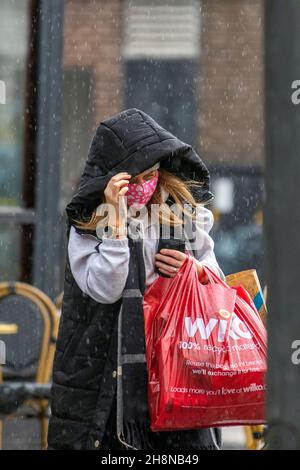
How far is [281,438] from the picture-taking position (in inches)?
66.2

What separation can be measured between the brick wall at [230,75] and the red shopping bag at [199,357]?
966 centimetres

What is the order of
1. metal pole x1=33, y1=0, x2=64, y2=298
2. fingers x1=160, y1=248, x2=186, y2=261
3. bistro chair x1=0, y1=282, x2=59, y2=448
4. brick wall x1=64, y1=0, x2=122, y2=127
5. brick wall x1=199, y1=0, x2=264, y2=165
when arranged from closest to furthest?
fingers x1=160, y1=248, x2=186, y2=261, bistro chair x1=0, y1=282, x2=59, y2=448, metal pole x1=33, y1=0, x2=64, y2=298, brick wall x1=64, y1=0, x2=122, y2=127, brick wall x1=199, y1=0, x2=264, y2=165

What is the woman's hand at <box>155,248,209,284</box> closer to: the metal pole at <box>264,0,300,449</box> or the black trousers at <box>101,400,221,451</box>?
the black trousers at <box>101,400,221,451</box>

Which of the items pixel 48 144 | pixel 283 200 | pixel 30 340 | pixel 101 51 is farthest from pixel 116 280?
pixel 101 51

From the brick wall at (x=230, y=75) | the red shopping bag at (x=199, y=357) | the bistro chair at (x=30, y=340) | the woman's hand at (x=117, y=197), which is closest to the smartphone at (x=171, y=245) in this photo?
the red shopping bag at (x=199, y=357)

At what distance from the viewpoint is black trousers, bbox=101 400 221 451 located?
352cm

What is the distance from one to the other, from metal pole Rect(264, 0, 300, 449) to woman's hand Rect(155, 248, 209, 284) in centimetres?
188

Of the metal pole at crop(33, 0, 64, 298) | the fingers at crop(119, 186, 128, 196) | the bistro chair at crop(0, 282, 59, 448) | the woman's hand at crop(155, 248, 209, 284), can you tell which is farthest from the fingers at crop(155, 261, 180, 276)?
the metal pole at crop(33, 0, 64, 298)

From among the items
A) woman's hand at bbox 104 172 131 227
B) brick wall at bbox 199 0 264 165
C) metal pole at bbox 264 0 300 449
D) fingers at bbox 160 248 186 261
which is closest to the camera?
metal pole at bbox 264 0 300 449

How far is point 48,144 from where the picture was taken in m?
7.46

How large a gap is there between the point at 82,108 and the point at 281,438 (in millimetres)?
11223

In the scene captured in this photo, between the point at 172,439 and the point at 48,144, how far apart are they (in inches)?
164

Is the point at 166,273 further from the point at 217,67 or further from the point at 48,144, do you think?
the point at 217,67
